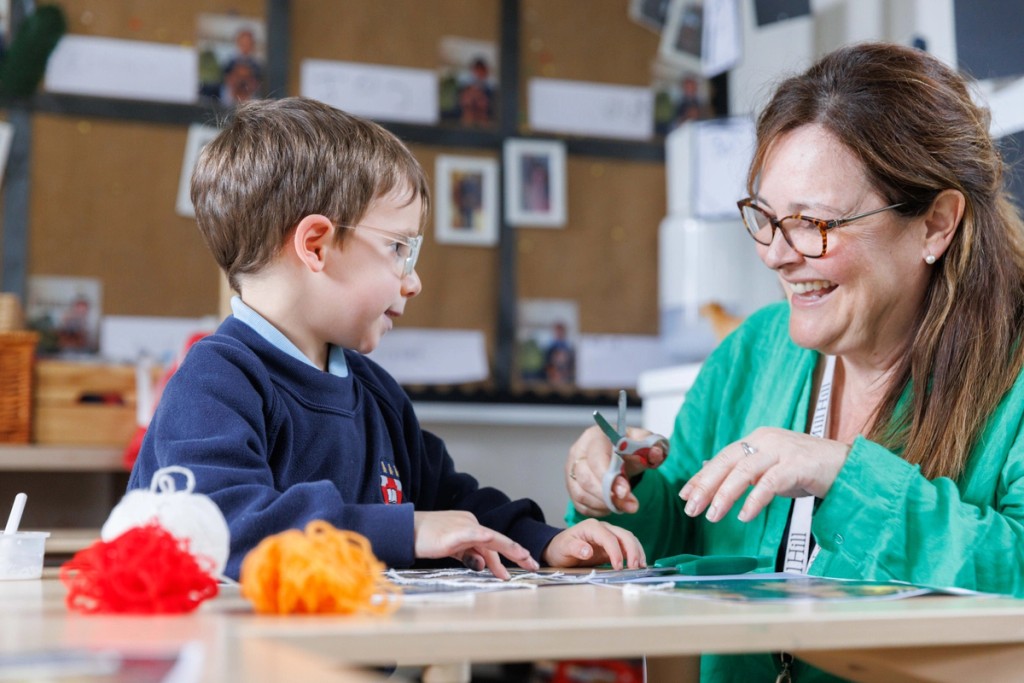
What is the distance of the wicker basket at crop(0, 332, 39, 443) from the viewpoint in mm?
2508

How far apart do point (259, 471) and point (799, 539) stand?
2.19 feet

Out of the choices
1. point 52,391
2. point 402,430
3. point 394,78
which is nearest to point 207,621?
point 402,430

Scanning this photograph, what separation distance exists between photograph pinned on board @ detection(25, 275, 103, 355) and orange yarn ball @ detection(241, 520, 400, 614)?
237 cm

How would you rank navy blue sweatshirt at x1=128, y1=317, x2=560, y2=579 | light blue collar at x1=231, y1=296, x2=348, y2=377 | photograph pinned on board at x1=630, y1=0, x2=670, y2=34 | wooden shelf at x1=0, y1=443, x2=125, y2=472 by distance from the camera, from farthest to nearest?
1. photograph pinned on board at x1=630, y1=0, x2=670, y2=34
2. wooden shelf at x1=0, y1=443, x2=125, y2=472
3. light blue collar at x1=231, y1=296, x2=348, y2=377
4. navy blue sweatshirt at x1=128, y1=317, x2=560, y2=579

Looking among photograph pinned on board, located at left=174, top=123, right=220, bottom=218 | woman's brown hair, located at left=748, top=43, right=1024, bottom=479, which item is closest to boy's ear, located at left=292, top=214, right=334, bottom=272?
woman's brown hair, located at left=748, top=43, right=1024, bottom=479

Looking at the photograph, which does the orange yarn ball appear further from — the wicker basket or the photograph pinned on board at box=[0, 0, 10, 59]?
the photograph pinned on board at box=[0, 0, 10, 59]

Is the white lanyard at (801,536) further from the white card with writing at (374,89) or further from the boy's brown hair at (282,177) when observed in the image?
the white card with writing at (374,89)

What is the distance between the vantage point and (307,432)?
1.17m

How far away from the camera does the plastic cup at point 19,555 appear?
1002mm

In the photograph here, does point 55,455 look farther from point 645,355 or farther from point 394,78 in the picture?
point 645,355

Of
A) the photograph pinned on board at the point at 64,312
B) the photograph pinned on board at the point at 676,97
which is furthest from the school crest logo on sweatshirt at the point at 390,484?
Result: the photograph pinned on board at the point at 676,97

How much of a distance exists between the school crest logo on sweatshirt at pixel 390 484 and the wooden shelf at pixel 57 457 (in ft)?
4.50

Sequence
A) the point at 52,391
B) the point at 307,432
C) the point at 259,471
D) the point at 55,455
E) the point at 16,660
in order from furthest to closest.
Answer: the point at 52,391 → the point at 55,455 → the point at 307,432 → the point at 259,471 → the point at 16,660

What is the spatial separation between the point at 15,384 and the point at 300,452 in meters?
1.62
